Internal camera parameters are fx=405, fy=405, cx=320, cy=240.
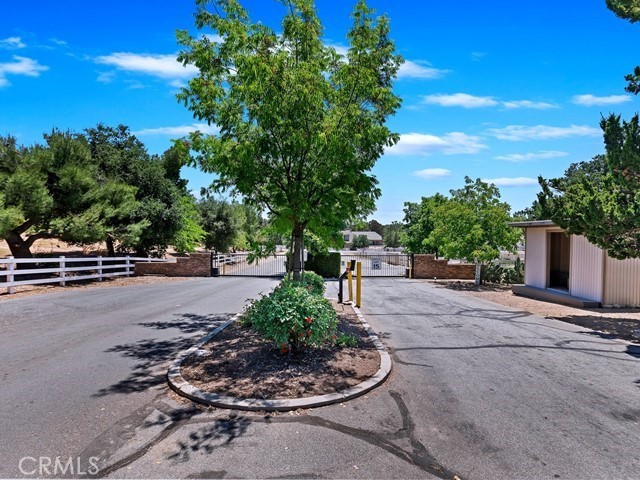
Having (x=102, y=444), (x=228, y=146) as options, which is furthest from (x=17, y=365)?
(x=228, y=146)

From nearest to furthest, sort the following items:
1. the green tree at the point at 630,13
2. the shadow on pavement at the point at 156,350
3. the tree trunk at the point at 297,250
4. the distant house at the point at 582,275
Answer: the shadow on pavement at the point at 156,350 → the tree trunk at the point at 297,250 → the green tree at the point at 630,13 → the distant house at the point at 582,275

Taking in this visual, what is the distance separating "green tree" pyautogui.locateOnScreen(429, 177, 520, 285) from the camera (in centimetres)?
1844

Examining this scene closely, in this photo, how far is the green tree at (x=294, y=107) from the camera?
6.02 m

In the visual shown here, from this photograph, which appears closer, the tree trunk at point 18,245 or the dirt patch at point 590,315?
the dirt patch at point 590,315

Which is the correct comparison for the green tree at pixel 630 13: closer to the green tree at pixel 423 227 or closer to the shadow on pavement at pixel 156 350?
the shadow on pavement at pixel 156 350

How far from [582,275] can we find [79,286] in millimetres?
18475

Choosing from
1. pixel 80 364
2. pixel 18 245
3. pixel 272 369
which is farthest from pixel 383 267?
pixel 80 364

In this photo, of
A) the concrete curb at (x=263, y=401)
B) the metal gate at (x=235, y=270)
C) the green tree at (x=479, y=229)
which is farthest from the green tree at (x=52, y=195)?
the green tree at (x=479, y=229)

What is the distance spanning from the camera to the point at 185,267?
2202 cm

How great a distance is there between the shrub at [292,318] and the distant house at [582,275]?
8797mm

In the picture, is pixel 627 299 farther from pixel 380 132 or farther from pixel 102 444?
pixel 102 444

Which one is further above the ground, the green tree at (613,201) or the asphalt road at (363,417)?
the green tree at (613,201)

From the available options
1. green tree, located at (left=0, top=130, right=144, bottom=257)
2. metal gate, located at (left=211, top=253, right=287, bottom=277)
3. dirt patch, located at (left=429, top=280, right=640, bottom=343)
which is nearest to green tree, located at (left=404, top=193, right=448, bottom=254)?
metal gate, located at (left=211, top=253, right=287, bottom=277)

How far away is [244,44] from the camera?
20.8 ft
